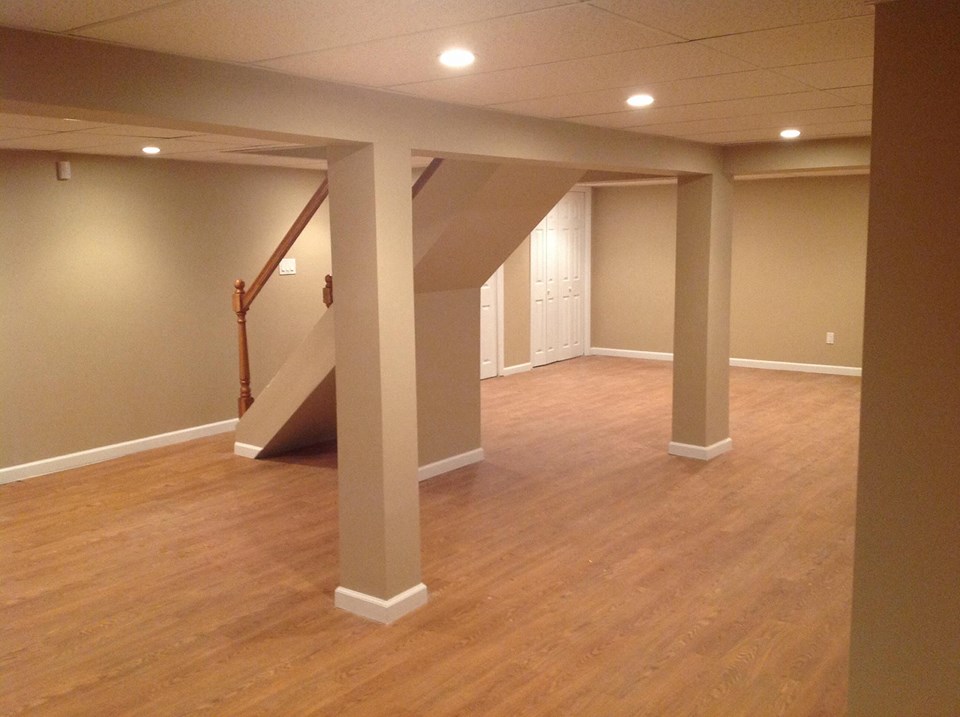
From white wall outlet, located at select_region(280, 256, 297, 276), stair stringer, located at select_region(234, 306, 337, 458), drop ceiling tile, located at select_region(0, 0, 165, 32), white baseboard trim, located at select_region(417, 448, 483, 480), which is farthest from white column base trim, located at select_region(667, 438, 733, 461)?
drop ceiling tile, located at select_region(0, 0, 165, 32)

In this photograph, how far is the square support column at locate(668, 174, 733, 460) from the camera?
603 cm

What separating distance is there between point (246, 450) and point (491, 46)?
4348mm

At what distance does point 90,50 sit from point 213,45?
13.9 inches

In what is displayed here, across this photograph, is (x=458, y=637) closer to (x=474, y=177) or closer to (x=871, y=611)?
(x=871, y=611)

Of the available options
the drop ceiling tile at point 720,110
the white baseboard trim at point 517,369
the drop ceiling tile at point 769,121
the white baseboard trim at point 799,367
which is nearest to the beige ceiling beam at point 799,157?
the drop ceiling tile at point 769,121

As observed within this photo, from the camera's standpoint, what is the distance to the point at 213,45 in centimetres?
268

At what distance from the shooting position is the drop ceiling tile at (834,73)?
10.2 feet

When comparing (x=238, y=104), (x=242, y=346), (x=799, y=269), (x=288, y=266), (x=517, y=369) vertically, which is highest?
(x=238, y=104)

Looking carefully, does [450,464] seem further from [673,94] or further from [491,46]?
[491,46]

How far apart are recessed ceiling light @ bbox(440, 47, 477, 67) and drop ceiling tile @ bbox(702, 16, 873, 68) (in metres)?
0.74

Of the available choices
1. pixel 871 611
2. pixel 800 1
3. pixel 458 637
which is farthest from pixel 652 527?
pixel 800 1

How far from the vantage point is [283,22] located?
2.41 metres

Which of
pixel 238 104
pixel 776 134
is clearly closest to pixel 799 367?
pixel 776 134

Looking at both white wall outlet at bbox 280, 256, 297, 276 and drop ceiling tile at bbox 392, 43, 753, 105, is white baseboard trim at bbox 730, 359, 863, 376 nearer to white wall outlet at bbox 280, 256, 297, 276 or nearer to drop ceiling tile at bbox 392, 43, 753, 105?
white wall outlet at bbox 280, 256, 297, 276
